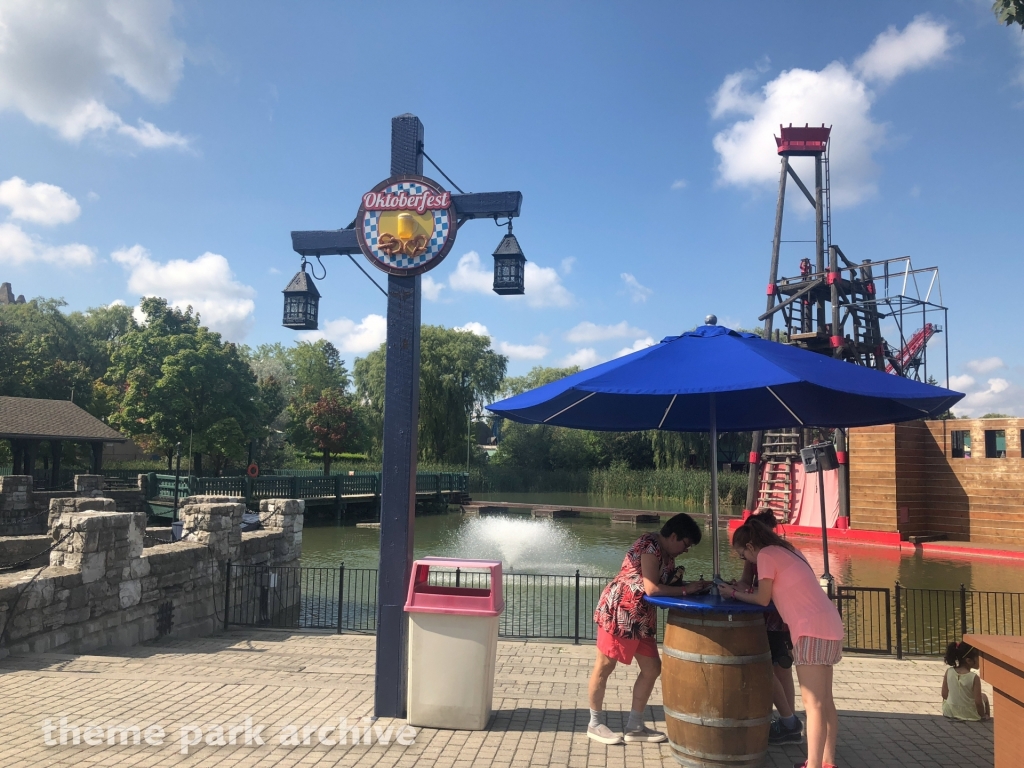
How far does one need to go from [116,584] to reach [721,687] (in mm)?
7176

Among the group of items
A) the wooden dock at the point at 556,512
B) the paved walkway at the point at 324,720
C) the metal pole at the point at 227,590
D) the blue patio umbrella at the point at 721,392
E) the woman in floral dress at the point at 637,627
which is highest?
the blue patio umbrella at the point at 721,392

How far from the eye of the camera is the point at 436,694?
4.58 metres

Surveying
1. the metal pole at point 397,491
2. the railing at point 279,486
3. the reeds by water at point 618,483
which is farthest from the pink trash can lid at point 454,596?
the reeds by water at point 618,483

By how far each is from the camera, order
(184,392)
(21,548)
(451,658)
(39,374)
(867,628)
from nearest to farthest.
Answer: (451,658) → (21,548) → (867,628) → (184,392) → (39,374)

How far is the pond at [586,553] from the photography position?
56.9 ft

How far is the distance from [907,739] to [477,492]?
41.2 metres

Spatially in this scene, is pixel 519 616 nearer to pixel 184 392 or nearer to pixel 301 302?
pixel 301 302

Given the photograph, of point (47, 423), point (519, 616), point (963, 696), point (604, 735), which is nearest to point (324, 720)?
point (604, 735)

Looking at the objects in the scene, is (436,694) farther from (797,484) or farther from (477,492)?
(477,492)

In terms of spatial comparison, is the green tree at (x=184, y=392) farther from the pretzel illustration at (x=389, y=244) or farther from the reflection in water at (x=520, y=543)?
the pretzel illustration at (x=389, y=244)

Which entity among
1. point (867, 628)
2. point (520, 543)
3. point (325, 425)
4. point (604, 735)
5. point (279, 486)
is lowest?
point (520, 543)

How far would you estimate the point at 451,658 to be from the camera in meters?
4.57

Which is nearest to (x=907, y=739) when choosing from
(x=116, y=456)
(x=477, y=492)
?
(x=477, y=492)

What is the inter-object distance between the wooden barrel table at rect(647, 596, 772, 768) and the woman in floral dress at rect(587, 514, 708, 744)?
40 cm
